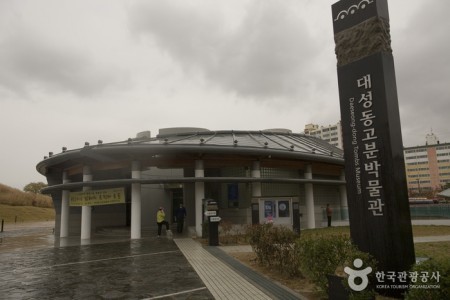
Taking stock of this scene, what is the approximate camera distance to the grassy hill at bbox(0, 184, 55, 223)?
69188 mm

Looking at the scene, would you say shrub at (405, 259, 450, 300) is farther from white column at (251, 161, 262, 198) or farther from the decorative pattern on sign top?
white column at (251, 161, 262, 198)

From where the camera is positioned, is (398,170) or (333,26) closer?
(398,170)

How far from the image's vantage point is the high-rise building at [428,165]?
130250mm

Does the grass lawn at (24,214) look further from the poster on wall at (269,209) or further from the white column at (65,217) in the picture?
the poster on wall at (269,209)

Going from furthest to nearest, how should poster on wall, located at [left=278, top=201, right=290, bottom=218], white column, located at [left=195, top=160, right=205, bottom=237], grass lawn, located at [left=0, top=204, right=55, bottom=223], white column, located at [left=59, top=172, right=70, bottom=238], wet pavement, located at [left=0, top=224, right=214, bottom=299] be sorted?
grass lawn, located at [left=0, top=204, right=55, bottom=223] → white column, located at [left=59, top=172, right=70, bottom=238] → white column, located at [left=195, top=160, right=205, bottom=237] → poster on wall, located at [left=278, top=201, right=290, bottom=218] → wet pavement, located at [left=0, top=224, right=214, bottom=299]

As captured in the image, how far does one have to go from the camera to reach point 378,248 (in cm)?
704

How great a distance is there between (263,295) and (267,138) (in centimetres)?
2079

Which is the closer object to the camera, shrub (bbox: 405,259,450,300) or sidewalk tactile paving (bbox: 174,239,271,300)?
shrub (bbox: 405,259,450,300)

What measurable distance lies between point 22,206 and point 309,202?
254 ft

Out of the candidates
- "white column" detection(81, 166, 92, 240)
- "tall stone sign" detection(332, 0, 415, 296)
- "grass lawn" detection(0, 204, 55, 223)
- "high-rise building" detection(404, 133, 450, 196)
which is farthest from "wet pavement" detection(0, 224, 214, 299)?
"high-rise building" detection(404, 133, 450, 196)

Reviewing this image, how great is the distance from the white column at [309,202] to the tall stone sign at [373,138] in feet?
57.3

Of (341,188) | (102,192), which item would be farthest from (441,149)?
(102,192)

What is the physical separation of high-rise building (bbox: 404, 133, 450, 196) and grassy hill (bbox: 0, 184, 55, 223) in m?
124

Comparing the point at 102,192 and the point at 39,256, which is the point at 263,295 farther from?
the point at 102,192
